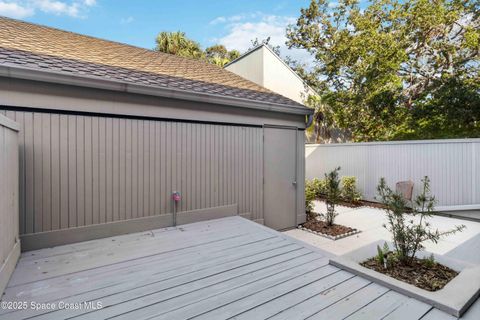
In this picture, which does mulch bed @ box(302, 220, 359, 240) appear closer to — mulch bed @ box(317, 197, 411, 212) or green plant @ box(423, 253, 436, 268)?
green plant @ box(423, 253, 436, 268)

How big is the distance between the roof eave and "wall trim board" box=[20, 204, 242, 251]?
1.79 metres

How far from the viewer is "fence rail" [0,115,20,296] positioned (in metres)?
1.97

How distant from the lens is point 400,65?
9.93 metres

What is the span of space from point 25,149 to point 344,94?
10517 mm

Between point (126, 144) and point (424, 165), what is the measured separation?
7392mm

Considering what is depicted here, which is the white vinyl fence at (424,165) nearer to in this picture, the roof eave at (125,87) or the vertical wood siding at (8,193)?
the roof eave at (125,87)

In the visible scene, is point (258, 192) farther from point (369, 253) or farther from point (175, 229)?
point (369, 253)

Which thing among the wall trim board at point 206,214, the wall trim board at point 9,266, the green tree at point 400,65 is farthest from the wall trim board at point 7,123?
the green tree at point 400,65

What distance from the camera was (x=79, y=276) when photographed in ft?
7.52

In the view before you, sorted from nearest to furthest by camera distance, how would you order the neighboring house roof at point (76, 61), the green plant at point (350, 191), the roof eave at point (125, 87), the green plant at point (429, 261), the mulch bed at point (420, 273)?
the mulch bed at point (420, 273), the green plant at point (429, 261), the roof eave at point (125, 87), the neighboring house roof at point (76, 61), the green plant at point (350, 191)

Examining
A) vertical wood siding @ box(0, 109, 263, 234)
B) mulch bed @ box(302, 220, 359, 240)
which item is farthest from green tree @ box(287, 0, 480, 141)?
vertical wood siding @ box(0, 109, 263, 234)

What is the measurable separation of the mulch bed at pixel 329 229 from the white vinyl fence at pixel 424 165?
3.17m

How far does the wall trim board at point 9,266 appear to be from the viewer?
1951 mm

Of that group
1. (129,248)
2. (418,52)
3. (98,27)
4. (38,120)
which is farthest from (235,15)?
(129,248)
